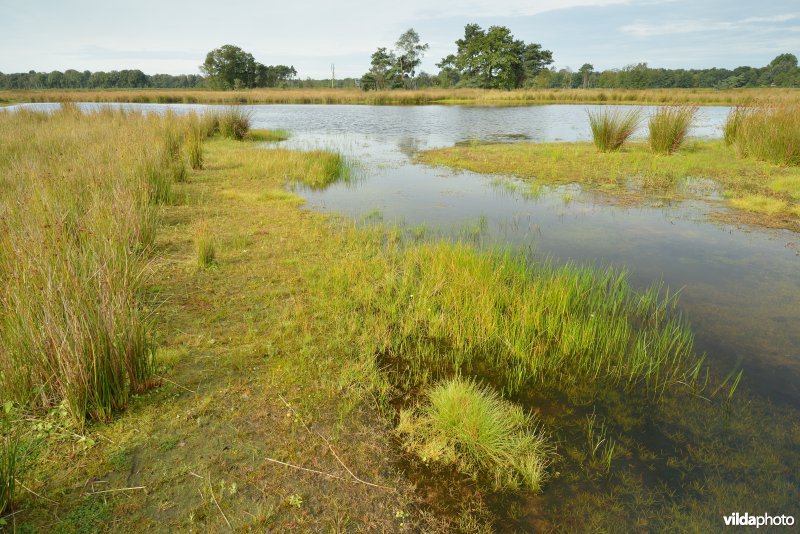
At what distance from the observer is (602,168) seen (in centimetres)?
1209

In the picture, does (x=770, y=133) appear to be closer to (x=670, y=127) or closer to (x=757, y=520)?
(x=670, y=127)

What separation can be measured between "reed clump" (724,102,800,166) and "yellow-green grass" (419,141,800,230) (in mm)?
298

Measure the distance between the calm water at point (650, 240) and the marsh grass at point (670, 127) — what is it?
5885 millimetres

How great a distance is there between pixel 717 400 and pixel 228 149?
625 inches

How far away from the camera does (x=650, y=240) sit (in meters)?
6.82

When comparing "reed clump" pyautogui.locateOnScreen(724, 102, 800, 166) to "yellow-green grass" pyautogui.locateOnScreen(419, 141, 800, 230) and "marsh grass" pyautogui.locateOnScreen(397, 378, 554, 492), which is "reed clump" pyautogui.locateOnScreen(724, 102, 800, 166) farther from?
"marsh grass" pyautogui.locateOnScreen(397, 378, 554, 492)

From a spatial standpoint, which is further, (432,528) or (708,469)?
(708,469)

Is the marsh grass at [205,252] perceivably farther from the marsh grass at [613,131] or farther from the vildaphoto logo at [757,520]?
the marsh grass at [613,131]

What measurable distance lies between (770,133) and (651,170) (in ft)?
12.2

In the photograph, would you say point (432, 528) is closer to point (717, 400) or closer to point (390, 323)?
point (390, 323)

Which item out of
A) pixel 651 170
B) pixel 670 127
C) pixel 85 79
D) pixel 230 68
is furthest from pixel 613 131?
pixel 85 79

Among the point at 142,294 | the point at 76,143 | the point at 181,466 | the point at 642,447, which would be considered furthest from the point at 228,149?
the point at 642,447

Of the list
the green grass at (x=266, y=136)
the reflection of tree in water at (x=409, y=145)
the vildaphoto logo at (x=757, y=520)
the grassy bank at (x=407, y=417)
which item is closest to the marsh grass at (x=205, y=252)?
the grassy bank at (x=407, y=417)

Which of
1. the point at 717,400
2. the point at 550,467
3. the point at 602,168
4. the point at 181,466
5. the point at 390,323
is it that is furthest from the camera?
the point at 602,168
